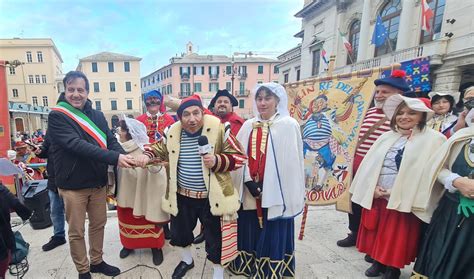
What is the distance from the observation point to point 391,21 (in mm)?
14148

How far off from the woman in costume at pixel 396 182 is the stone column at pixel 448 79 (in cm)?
1209

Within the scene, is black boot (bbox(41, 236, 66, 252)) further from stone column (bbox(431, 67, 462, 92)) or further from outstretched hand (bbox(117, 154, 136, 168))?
stone column (bbox(431, 67, 462, 92))

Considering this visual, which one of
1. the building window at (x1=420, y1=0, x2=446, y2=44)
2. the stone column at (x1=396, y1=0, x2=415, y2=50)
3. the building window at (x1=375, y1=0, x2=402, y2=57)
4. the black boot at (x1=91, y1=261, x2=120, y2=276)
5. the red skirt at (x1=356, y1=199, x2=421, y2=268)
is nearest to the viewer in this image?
the red skirt at (x1=356, y1=199, x2=421, y2=268)

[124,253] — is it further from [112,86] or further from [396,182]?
[112,86]

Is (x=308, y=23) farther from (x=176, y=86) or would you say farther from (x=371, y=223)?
(x=176, y=86)

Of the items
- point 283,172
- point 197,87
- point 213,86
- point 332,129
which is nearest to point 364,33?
point 332,129

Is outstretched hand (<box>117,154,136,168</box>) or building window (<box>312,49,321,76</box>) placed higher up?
building window (<box>312,49,321,76</box>)

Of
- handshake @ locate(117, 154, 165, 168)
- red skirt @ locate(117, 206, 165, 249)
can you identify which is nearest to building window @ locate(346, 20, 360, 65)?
red skirt @ locate(117, 206, 165, 249)

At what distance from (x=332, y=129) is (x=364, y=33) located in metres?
15.9

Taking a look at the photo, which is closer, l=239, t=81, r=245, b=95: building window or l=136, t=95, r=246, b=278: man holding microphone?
l=136, t=95, r=246, b=278: man holding microphone

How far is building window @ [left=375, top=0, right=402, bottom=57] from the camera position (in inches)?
541

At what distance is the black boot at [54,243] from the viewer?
2935 mm

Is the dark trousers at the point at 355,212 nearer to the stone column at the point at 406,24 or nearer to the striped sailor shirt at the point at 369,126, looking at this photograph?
the striped sailor shirt at the point at 369,126

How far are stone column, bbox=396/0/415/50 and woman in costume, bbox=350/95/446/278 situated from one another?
13.9 metres
